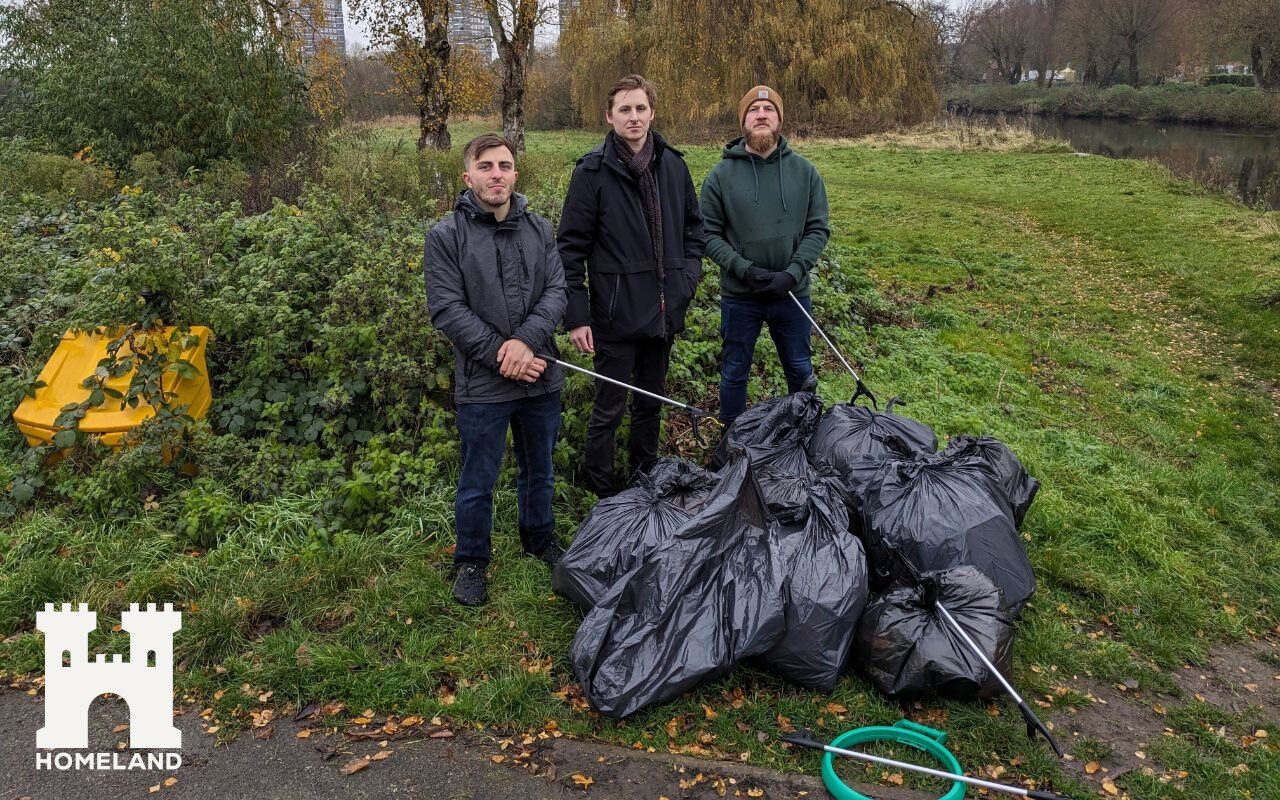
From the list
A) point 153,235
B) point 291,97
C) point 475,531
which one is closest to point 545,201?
point 153,235

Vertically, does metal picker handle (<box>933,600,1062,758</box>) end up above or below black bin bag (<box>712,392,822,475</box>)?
below

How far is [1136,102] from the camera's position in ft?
113

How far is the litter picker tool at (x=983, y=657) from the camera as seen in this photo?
2.43 metres

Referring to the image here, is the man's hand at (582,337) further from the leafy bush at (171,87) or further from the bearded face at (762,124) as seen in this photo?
the leafy bush at (171,87)

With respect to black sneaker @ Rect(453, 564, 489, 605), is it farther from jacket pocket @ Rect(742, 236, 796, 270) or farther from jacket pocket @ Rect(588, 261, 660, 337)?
jacket pocket @ Rect(742, 236, 796, 270)

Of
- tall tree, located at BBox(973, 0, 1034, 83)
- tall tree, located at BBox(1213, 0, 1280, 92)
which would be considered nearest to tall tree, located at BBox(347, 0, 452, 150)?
tall tree, located at BBox(1213, 0, 1280, 92)

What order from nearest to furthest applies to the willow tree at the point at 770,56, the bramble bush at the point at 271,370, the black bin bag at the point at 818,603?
the black bin bag at the point at 818,603 < the bramble bush at the point at 271,370 < the willow tree at the point at 770,56

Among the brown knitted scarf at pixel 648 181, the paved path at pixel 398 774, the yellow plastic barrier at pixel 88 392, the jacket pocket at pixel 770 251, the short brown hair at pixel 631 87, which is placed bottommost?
the paved path at pixel 398 774

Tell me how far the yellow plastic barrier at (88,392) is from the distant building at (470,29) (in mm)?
11080

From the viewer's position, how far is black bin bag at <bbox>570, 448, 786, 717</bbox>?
262 cm

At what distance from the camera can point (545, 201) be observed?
6516 mm

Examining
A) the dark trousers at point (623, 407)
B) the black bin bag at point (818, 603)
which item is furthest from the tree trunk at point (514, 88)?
the black bin bag at point (818, 603)

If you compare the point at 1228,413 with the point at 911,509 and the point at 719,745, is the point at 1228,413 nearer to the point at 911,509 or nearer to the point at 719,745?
the point at 911,509

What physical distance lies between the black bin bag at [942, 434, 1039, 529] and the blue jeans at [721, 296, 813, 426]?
89 cm
